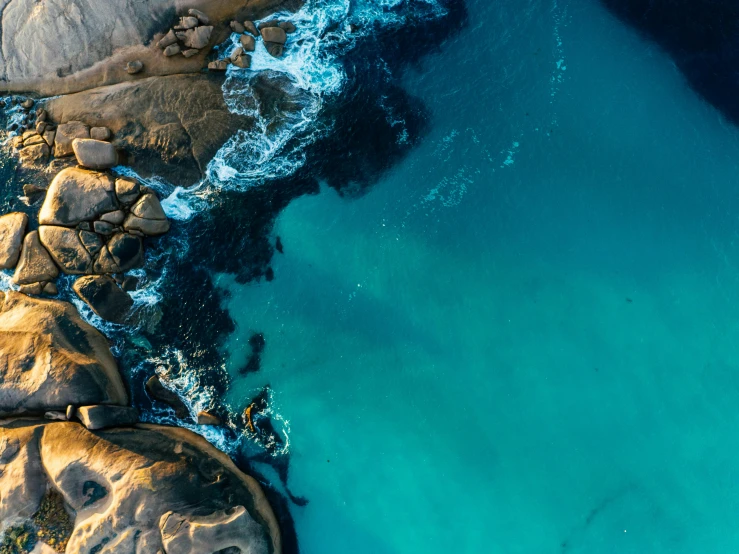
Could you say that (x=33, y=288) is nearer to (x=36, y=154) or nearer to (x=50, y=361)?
(x=50, y=361)

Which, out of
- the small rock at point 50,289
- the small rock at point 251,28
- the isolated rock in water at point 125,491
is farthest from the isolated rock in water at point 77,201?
the small rock at point 251,28

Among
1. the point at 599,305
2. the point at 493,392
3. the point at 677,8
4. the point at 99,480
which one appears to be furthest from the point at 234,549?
the point at 677,8

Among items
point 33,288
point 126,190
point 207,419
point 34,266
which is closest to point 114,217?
point 126,190

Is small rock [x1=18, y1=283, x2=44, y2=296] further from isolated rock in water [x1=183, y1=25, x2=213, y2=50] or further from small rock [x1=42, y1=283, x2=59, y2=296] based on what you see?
isolated rock in water [x1=183, y1=25, x2=213, y2=50]

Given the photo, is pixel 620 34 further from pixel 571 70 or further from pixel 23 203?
pixel 23 203

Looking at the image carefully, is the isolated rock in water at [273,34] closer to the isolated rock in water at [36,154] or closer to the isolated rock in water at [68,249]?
the isolated rock in water at [36,154]

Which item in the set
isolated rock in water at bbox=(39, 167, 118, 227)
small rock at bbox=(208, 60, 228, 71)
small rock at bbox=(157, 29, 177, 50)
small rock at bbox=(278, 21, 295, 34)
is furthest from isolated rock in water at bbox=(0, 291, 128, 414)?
small rock at bbox=(278, 21, 295, 34)
